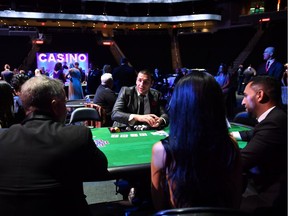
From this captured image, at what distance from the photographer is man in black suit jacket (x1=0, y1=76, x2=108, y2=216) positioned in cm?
137

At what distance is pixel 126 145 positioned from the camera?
2.44 meters

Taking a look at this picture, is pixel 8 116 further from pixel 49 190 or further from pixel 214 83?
pixel 214 83

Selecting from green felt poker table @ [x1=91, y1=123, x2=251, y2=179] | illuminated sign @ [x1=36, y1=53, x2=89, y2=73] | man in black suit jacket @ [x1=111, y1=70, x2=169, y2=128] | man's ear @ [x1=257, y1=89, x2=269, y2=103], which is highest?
illuminated sign @ [x1=36, y1=53, x2=89, y2=73]

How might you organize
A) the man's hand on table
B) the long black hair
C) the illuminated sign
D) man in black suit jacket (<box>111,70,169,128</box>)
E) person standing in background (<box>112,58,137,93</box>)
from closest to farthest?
the long black hair → the man's hand on table → man in black suit jacket (<box>111,70,169,128</box>) → person standing in background (<box>112,58,137,93</box>) → the illuminated sign

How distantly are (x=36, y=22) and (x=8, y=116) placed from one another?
67.6 ft

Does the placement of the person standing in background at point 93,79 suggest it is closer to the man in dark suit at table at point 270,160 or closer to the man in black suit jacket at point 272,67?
the man in black suit jacket at point 272,67

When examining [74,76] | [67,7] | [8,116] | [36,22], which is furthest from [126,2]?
[8,116]

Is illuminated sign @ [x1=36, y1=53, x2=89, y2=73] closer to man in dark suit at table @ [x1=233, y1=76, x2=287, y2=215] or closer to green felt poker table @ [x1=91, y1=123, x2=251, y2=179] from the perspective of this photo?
green felt poker table @ [x1=91, y1=123, x2=251, y2=179]

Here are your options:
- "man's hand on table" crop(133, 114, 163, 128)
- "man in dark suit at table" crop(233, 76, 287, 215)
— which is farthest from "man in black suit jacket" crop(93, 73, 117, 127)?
"man in dark suit at table" crop(233, 76, 287, 215)

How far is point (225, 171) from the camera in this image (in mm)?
1403

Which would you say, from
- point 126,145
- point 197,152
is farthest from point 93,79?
point 197,152

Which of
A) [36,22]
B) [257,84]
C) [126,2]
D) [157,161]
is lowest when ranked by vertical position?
[157,161]

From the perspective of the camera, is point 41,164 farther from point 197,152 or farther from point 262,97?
point 262,97

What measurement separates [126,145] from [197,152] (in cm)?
115
